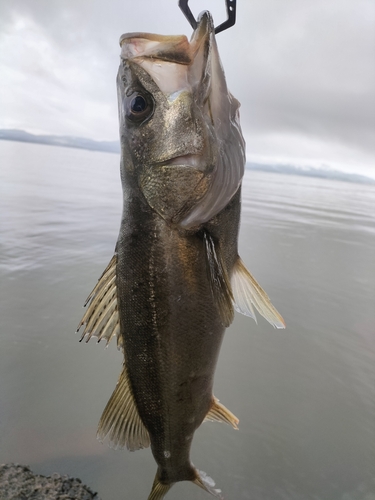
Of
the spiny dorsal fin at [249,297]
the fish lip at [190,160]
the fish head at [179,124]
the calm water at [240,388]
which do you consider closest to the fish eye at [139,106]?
the fish head at [179,124]

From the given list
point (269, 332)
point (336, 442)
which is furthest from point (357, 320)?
point (336, 442)

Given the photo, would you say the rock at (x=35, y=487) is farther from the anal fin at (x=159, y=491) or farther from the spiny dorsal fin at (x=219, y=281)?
the spiny dorsal fin at (x=219, y=281)

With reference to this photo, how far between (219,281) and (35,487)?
5.09 ft

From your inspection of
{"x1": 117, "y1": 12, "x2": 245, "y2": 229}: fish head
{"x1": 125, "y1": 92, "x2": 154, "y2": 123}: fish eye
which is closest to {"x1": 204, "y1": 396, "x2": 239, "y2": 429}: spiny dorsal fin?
{"x1": 117, "y1": 12, "x2": 245, "y2": 229}: fish head

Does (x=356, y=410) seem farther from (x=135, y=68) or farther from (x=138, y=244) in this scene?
(x=135, y=68)

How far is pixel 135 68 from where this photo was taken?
1470 millimetres

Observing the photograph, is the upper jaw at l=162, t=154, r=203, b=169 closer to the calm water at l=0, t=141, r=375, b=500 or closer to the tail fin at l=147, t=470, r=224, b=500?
the tail fin at l=147, t=470, r=224, b=500

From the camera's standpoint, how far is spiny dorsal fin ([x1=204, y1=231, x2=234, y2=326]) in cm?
150

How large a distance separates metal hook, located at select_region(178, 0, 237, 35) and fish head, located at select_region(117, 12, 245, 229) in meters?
0.18

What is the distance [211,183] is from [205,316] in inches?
24.2

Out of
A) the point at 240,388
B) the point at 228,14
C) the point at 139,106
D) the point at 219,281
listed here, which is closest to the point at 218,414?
the point at 219,281

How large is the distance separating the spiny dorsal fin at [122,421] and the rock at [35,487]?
1.51ft

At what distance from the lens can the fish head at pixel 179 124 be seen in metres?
1.42

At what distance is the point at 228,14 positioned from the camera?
155 cm
